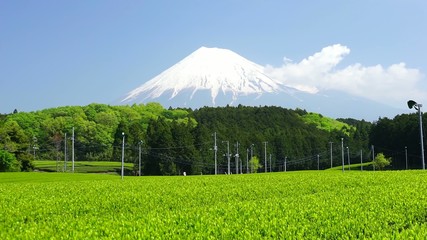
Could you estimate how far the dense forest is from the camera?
11500 cm

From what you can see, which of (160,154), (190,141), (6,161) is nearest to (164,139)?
(160,154)

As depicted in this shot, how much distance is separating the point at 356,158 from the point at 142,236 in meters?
151

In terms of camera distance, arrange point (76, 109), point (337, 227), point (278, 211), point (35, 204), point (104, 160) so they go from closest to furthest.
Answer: point (337, 227), point (278, 211), point (35, 204), point (104, 160), point (76, 109)

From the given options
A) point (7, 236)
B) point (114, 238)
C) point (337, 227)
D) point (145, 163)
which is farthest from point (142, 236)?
point (145, 163)

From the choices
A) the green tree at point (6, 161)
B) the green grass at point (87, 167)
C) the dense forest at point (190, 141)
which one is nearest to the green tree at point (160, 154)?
the dense forest at point (190, 141)

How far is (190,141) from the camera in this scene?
119 meters

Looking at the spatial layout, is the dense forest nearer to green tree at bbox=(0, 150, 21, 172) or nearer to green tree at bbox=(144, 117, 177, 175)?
green tree at bbox=(144, 117, 177, 175)

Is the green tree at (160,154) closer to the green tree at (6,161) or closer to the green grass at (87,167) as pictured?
the green grass at (87,167)

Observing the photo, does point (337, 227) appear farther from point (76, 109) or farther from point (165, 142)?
point (76, 109)

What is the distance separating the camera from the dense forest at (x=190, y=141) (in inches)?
4528

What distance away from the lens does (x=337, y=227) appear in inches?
361

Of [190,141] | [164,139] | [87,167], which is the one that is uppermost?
[164,139]

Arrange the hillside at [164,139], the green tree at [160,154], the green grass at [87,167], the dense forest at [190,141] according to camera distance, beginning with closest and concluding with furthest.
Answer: the green tree at [160,154], the hillside at [164,139], the green grass at [87,167], the dense forest at [190,141]

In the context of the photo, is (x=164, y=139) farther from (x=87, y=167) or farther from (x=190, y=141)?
(x=87, y=167)
